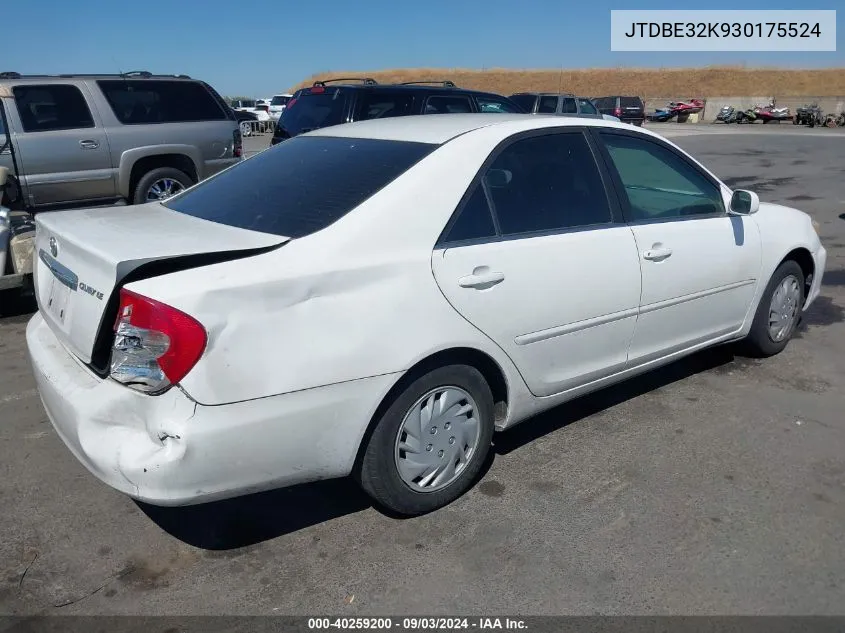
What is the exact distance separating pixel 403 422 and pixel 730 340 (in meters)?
2.62

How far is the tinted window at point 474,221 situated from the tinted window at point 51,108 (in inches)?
283

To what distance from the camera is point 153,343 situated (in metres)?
2.48

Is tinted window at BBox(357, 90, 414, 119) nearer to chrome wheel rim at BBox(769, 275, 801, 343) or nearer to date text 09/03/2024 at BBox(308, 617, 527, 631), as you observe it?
chrome wheel rim at BBox(769, 275, 801, 343)

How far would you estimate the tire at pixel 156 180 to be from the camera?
9148 mm

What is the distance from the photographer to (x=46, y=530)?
309 centimetres

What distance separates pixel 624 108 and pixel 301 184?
103 feet

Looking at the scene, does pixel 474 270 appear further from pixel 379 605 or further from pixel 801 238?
pixel 801 238

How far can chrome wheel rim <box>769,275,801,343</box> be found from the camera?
4879 millimetres

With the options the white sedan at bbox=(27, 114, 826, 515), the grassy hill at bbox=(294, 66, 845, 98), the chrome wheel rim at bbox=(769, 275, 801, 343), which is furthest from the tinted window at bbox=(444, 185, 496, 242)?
the grassy hill at bbox=(294, 66, 845, 98)

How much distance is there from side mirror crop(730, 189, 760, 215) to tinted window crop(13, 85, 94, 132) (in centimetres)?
747

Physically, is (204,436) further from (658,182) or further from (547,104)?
(547,104)

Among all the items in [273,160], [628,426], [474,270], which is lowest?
[628,426]

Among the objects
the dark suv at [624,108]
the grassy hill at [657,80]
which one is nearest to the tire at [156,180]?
the dark suv at [624,108]

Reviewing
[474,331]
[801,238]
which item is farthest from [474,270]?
[801,238]
